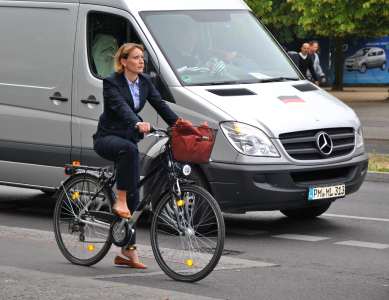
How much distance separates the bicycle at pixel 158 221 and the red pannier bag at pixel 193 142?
0.13 m

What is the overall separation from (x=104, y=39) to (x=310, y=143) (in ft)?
7.80

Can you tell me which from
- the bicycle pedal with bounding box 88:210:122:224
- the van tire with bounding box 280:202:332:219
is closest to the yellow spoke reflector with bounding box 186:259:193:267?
the bicycle pedal with bounding box 88:210:122:224

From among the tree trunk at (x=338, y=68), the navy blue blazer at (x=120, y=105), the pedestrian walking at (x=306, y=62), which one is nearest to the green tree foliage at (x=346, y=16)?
the tree trunk at (x=338, y=68)

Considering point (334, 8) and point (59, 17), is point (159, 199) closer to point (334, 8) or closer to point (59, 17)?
point (59, 17)

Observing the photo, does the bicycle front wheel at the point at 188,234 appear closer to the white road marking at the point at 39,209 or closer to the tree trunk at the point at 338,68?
the white road marking at the point at 39,209

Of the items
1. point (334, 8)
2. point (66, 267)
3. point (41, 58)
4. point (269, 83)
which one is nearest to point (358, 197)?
point (269, 83)

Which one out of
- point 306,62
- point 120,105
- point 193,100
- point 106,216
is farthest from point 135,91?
point 306,62

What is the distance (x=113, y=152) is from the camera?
5.43m

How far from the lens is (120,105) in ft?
17.5

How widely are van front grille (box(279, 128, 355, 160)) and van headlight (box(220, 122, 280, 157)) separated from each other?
0.16 metres

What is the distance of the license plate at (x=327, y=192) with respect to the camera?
22.9 ft

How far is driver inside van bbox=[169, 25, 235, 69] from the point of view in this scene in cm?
749

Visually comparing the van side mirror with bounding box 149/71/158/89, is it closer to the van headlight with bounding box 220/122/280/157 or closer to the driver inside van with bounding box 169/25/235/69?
the driver inside van with bounding box 169/25/235/69

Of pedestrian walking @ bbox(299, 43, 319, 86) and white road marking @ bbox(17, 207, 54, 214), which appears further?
pedestrian walking @ bbox(299, 43, 319, 86)
